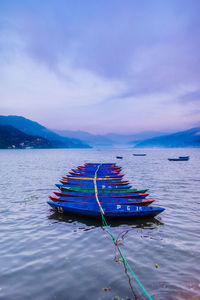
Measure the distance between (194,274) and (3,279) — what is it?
24.0 feet

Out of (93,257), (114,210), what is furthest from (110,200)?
(93,257)

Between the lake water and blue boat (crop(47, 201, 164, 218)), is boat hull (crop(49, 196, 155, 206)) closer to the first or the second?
the lake water

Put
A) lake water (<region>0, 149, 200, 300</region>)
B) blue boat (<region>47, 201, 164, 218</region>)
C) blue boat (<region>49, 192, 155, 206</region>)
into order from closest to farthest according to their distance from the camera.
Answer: lake water (<region>0, 149, 200, 300</region>) → blue boat (<region>47, 201, 164, 218</region>) → blue boat (<region>49, 192, 155, 206</region>)

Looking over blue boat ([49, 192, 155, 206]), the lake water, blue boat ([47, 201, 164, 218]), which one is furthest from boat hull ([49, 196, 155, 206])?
blue boat ([47, 201, 164, 218])

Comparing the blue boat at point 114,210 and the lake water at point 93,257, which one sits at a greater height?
the blue boat at point 114,210

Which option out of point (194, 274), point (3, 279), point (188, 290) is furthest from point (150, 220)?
point (3, 279)

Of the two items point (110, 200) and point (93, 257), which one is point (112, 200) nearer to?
point (110, 200)

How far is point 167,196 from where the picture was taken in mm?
19859

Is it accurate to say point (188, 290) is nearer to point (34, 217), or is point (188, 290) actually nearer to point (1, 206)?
point (34, 217)

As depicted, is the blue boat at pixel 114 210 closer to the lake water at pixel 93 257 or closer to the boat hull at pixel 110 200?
the lake water at pixel 93 257

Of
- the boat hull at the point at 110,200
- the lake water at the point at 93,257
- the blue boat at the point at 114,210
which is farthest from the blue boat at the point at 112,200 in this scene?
the blue boat at the point at 114,210

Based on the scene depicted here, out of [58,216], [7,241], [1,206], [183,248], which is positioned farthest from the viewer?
[1,206]

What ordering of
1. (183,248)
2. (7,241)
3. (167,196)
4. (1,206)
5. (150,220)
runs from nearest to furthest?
(183,248) → (7,241) → (150,220) → (1,206) → (167,196)

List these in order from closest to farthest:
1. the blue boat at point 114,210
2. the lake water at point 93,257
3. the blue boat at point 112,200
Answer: the lake water at point 93,257
the blue boat at point 114,210
the blue boat at point 112,200
